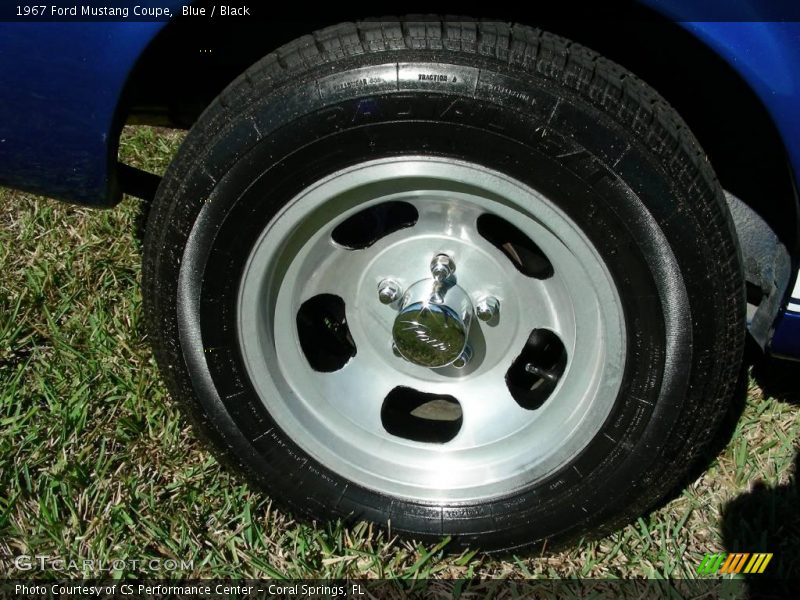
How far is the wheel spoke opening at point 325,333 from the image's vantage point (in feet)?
7.29

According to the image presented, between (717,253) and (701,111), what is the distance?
47 centimetres

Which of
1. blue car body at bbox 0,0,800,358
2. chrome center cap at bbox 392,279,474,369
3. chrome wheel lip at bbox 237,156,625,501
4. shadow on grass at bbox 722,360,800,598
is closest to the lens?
blue car body at bbox 0,0,800,358

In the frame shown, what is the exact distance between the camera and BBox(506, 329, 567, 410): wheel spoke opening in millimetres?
2154

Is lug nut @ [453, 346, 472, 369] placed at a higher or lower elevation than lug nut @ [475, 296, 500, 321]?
lower

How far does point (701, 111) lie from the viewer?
1985 mm

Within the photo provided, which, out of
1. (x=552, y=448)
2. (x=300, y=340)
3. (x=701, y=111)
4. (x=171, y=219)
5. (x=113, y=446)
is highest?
(x=701, y=111)

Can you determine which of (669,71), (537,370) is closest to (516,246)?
(537,370)

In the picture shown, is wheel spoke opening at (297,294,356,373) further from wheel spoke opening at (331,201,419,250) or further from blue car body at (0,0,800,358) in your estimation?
blue car body at (0,0,800,358)

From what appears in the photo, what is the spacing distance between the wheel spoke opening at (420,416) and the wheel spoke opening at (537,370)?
21 centimetres

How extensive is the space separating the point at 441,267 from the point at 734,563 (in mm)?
1016

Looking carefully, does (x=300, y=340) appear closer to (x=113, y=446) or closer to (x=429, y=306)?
(x=429, y=306)

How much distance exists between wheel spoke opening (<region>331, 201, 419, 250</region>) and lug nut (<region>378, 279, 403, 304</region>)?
0.12m

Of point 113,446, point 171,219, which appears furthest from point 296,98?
point 113,446

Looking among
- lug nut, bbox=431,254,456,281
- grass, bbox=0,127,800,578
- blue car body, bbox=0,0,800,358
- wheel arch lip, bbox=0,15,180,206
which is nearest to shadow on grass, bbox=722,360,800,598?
grass, bbox=0,127,800,578
